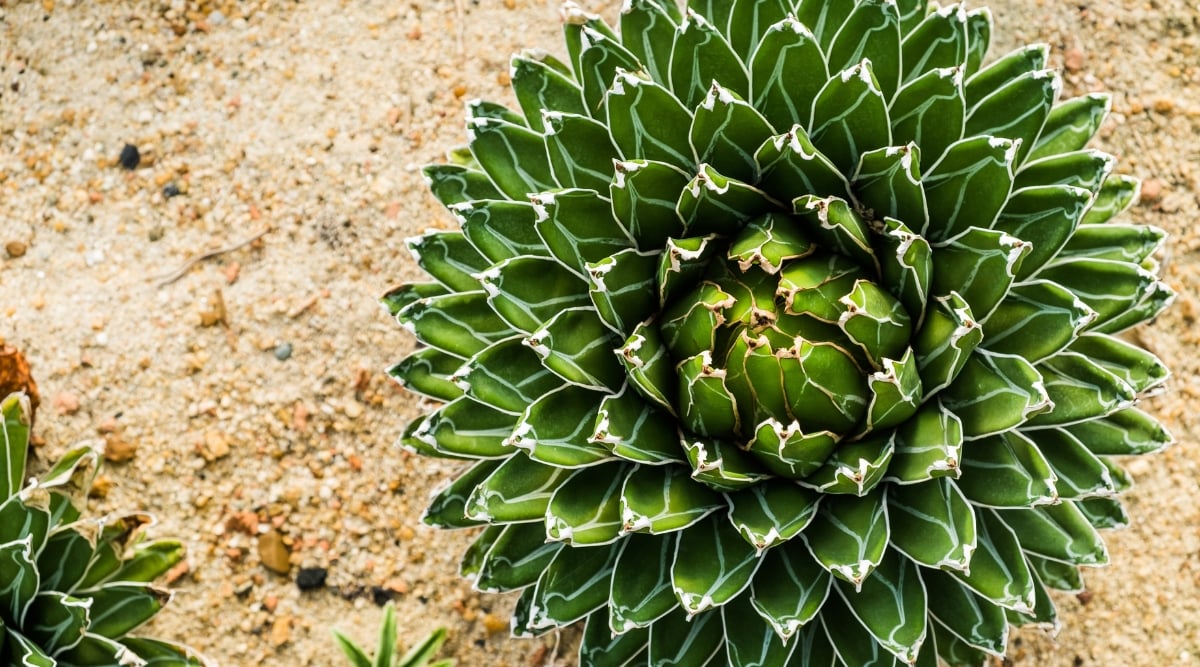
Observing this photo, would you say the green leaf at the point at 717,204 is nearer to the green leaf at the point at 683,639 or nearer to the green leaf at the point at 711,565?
the green leaf at the point at 711,565

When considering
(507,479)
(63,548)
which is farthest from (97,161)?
Result: (507,479)

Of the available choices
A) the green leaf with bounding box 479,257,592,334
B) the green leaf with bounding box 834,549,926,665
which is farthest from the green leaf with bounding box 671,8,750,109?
the green leaf with bounding box 834,549,926,665

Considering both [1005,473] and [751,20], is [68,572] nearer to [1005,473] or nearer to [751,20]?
[751,20]

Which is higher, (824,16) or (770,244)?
(824,16)

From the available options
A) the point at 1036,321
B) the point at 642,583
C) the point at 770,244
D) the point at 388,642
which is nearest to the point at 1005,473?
the point at 1036,321

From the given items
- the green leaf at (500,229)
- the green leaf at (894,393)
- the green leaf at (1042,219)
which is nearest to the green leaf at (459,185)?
the green leaf at (500,229)

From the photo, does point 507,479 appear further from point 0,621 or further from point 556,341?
point 0,621
